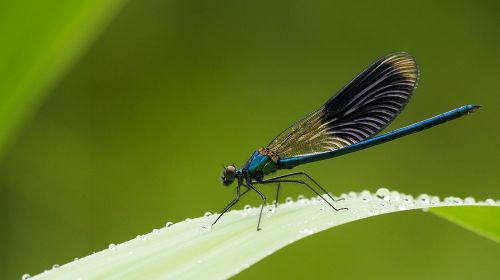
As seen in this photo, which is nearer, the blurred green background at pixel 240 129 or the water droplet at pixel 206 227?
the water droplet at pixel 206 227

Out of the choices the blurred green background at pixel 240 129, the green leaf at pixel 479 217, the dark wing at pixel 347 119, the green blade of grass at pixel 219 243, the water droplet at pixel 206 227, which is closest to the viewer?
the green blade of grass at pixel 219 243

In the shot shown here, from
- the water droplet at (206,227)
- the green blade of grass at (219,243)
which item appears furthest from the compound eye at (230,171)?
the water droplet at (206,227)

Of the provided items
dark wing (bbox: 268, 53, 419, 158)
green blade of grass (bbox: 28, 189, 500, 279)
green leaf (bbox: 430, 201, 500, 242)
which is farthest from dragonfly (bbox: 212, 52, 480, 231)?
green leaf (bbox: 430, 201, 500, 242)

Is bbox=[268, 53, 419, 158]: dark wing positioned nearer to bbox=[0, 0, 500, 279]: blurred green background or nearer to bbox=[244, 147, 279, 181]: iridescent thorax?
bbox=[244, 147, 279, 181]: iridescent thorax

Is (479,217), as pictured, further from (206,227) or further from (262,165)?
(262,165)

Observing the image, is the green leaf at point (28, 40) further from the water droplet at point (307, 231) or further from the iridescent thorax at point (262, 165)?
the iridescent thorax at point (262, 165)

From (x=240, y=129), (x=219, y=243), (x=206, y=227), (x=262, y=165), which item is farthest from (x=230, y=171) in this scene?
(x=240, y=129)

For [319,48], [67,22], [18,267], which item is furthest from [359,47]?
[67,22]

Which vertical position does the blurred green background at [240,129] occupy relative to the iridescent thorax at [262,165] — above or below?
above
